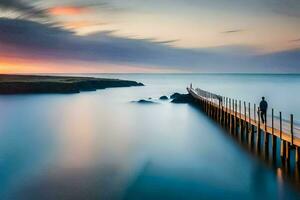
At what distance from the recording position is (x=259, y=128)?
77.9 ft

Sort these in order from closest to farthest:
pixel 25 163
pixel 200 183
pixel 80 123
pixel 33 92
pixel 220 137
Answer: pixel 200 183 → pixel 25 163 → pixel 220 137 → pixel 80 123 → pixel 33 92

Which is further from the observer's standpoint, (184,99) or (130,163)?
(184,99)

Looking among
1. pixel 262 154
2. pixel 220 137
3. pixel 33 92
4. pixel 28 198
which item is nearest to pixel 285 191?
pixel 262 154

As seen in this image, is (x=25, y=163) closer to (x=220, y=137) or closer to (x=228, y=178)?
(x=228, y=178)

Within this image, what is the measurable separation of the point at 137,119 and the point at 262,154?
2298cm

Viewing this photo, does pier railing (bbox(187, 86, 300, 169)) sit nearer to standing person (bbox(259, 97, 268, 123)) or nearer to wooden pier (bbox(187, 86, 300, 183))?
wooden pier (bbox(187, 86, 300, 183))

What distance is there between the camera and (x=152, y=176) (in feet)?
65.2

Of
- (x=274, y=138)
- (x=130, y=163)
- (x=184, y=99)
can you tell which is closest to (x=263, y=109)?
(x=274, y=138)

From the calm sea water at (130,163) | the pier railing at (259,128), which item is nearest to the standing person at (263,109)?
the pier railing at (259,128)

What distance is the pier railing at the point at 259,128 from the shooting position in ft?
64.1

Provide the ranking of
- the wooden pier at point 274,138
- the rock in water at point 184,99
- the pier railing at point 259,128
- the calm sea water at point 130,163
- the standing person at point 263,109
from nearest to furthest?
the calm sea water at point 130,163
the wooden pier at point 274,138
the pier railing at point 259,128
the standing person at point 263,109
the rock in water at point 184,99

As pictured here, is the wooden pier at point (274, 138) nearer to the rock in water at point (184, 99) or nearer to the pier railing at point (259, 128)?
the pier railing at point (259, 128)

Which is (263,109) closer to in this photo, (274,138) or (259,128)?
(259,128)

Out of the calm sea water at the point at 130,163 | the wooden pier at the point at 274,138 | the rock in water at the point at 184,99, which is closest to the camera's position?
the calm sea water at the point at 130,163
